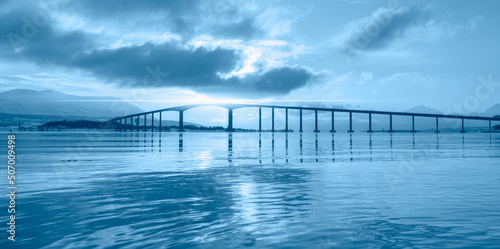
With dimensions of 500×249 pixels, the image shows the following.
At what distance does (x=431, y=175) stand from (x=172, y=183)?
11.7 meters

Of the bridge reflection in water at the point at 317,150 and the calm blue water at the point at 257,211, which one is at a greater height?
the bridge reflection in water at the point at 317,150

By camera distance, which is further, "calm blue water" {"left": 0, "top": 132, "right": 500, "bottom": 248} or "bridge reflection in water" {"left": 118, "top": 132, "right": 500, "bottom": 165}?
"bridge reflection in water" {"left": 118, "top": 132, "right": 500, "bottom": 165}

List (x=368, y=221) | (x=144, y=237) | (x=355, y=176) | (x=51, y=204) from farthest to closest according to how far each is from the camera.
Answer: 1. (x=355, y=176)
2. (x=51, y=204)
3. (x=368, y=221)
4. (x=144, y=237)

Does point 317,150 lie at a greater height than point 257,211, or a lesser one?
greater

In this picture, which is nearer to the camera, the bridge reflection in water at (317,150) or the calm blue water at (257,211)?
the calm blue water at (257,211)

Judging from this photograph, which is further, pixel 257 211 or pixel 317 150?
pixel 317 150

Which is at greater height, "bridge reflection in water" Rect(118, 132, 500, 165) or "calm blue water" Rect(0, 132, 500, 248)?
"bridge reflection in water" Rect(118, 132, 500, 165)

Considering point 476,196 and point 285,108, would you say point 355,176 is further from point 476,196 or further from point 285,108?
point 285,108

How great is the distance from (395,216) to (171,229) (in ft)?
17.6

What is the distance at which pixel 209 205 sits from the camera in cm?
1110

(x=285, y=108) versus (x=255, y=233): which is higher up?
(x=285, y=108)

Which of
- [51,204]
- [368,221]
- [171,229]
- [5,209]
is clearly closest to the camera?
[171,229]

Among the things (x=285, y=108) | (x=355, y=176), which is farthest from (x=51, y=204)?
(x=285, y=108)

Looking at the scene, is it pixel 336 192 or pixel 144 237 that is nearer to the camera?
pixel 144 237
